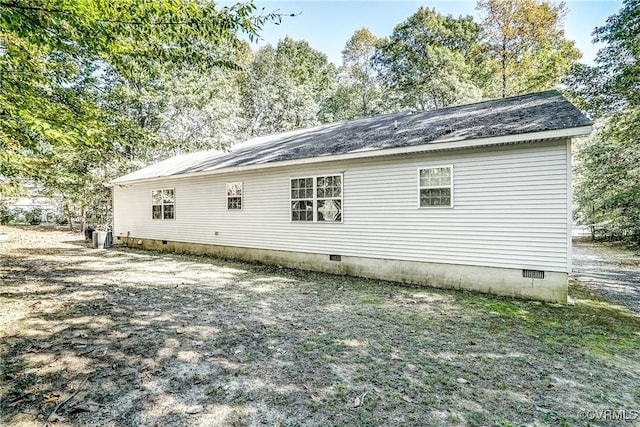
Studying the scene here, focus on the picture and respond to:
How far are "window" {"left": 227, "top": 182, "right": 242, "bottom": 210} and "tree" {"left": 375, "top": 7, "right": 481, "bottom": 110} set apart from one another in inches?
702

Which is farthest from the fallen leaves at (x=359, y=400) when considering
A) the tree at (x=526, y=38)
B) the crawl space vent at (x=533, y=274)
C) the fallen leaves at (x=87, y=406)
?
the tree at (x=526, y=38)

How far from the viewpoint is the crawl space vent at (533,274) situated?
6.58 m

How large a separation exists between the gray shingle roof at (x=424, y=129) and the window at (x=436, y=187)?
0.73 metres

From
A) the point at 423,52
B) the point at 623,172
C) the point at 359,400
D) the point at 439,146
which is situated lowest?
the point at 359,400

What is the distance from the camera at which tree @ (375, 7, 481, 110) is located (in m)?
23.8

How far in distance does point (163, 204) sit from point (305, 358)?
40.9ft

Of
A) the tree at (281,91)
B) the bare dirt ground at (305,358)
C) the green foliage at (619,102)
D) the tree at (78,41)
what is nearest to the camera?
the bare dirt ground at (305,358)

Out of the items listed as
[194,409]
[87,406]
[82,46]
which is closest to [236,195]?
[82,46]

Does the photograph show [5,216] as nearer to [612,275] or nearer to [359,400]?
[359,400]

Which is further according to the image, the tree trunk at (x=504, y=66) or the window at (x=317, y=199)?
the tree trunk at (x=504, y=66)

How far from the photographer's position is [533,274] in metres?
6.64

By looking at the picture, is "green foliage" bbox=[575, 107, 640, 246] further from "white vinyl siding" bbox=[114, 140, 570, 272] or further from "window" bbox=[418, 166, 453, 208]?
"window" bbox=[418, 166, 453, 208]

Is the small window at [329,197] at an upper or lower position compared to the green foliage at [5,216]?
upper

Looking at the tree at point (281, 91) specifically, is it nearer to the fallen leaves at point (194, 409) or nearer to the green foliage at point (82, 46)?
the green foliage at point (82, 46)
